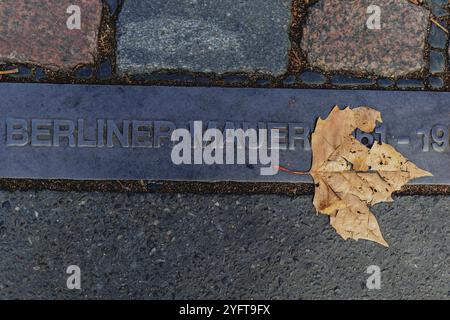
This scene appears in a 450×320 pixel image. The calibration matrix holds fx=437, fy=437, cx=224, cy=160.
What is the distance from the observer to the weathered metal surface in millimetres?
2139

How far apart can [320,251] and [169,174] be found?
2.76ft

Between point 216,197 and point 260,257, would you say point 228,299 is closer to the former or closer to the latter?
point 260,257

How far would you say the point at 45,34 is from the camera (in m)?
2.17

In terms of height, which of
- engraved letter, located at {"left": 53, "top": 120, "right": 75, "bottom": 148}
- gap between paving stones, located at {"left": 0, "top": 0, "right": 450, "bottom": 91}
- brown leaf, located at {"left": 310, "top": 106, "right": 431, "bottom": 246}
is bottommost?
brown leaf, located at {"left": 310, "top": 106, "right": 431, "bottom": 246}

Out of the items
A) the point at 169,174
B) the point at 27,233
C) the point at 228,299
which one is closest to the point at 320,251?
the point at 228,299

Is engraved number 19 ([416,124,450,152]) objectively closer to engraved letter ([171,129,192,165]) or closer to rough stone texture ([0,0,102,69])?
engraved letter ([171,129,192,165])

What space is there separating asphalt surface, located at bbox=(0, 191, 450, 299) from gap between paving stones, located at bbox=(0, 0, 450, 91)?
566 millimetres

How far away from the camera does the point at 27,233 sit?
2.13 meters

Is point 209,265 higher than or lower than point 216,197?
lower

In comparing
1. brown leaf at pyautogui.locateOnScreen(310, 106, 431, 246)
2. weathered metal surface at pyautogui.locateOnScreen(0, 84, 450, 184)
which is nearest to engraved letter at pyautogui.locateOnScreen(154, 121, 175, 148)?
weathered metal surface at pyautogui.locateOnScreen(0, 84, 450, 184)

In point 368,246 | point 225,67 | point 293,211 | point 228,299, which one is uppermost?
point 225,67

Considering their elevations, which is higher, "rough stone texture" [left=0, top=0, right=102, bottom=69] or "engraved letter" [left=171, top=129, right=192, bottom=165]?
"rough stone texture" [left=0, top=0, right=102, bottom=69]

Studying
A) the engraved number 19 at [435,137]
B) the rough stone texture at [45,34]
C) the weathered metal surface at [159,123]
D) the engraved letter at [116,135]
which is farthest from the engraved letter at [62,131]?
the engraved number 19 at [435,137]

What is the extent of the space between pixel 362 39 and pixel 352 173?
0.69 meters
